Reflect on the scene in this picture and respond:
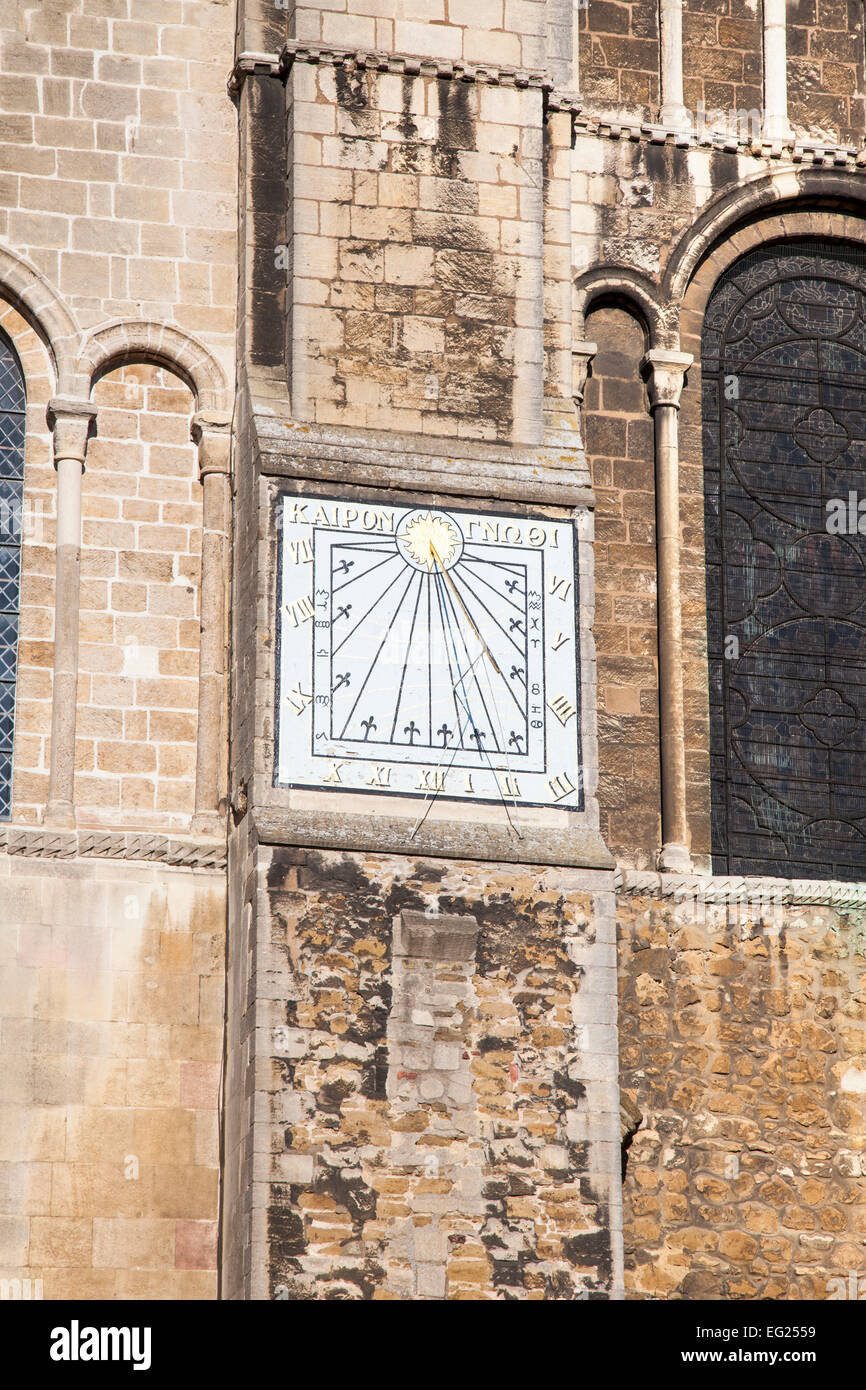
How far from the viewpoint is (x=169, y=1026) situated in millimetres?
13938

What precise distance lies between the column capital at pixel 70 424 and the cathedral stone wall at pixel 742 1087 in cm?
361

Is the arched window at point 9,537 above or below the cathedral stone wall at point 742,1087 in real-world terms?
above

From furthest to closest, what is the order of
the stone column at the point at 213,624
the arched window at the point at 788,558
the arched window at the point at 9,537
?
the arched window at the point at 788,558
the arched window at the point at 9,537
the stone column at the point at 213,624

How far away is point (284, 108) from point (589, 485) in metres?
2.57

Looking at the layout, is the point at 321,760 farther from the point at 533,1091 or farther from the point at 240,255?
the point at 240,255

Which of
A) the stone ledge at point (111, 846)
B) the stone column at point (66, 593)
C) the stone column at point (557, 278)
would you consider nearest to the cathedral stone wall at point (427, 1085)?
the stone ledge at point (111, 846)

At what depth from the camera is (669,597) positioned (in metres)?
15.3

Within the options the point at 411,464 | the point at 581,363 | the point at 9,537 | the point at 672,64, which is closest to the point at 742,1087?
the point at 411,464

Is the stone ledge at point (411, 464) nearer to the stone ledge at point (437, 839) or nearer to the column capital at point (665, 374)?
the column capital at point (665, 374)

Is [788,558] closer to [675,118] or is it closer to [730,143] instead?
[730,143]

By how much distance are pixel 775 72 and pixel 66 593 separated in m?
5.17

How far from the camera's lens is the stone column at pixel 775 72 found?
16.2 metres

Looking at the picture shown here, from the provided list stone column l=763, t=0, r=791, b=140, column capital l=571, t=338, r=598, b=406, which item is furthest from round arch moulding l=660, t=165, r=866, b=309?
column capital l=571, t=338, r=598, b=406

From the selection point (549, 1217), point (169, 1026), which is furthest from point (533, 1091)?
point (169, 1026)
